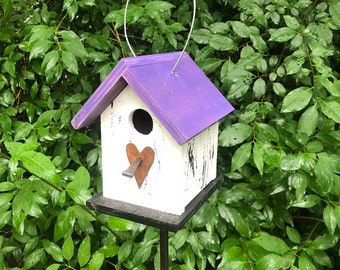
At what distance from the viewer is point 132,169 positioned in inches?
29.1

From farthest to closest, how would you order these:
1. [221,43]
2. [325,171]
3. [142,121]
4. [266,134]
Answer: [221,43]
[266,134]
[325,171]
[142,121]

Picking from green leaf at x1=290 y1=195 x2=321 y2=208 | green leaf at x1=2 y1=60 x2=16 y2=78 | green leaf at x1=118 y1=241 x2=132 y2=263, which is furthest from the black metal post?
green leaf at x1=2 y1=60 x2=16 y2=78

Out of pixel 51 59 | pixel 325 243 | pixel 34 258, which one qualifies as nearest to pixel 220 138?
pixel 325 243

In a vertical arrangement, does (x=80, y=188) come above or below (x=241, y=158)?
above

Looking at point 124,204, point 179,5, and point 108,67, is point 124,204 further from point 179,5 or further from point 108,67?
A: point 179,5

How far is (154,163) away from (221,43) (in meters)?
0.57

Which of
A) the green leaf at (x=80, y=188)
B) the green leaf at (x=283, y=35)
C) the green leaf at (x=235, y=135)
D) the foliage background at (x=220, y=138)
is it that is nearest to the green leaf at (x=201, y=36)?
the foliage background at (x=220, y=138)

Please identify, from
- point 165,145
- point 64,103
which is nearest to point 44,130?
point 64,103

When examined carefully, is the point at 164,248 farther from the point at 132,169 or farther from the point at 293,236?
the point at 293,236

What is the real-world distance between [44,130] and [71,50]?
0.28 meters

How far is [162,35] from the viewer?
1298 millimetres

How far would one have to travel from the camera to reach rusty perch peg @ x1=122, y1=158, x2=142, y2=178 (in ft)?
2.37

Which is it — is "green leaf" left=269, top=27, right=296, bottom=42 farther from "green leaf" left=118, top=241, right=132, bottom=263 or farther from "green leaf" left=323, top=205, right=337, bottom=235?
"green leaf" left=118, top=241, right=132, bottom=263

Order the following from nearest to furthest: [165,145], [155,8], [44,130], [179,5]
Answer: [165,145], [155,8], [44,130], [179,5]
